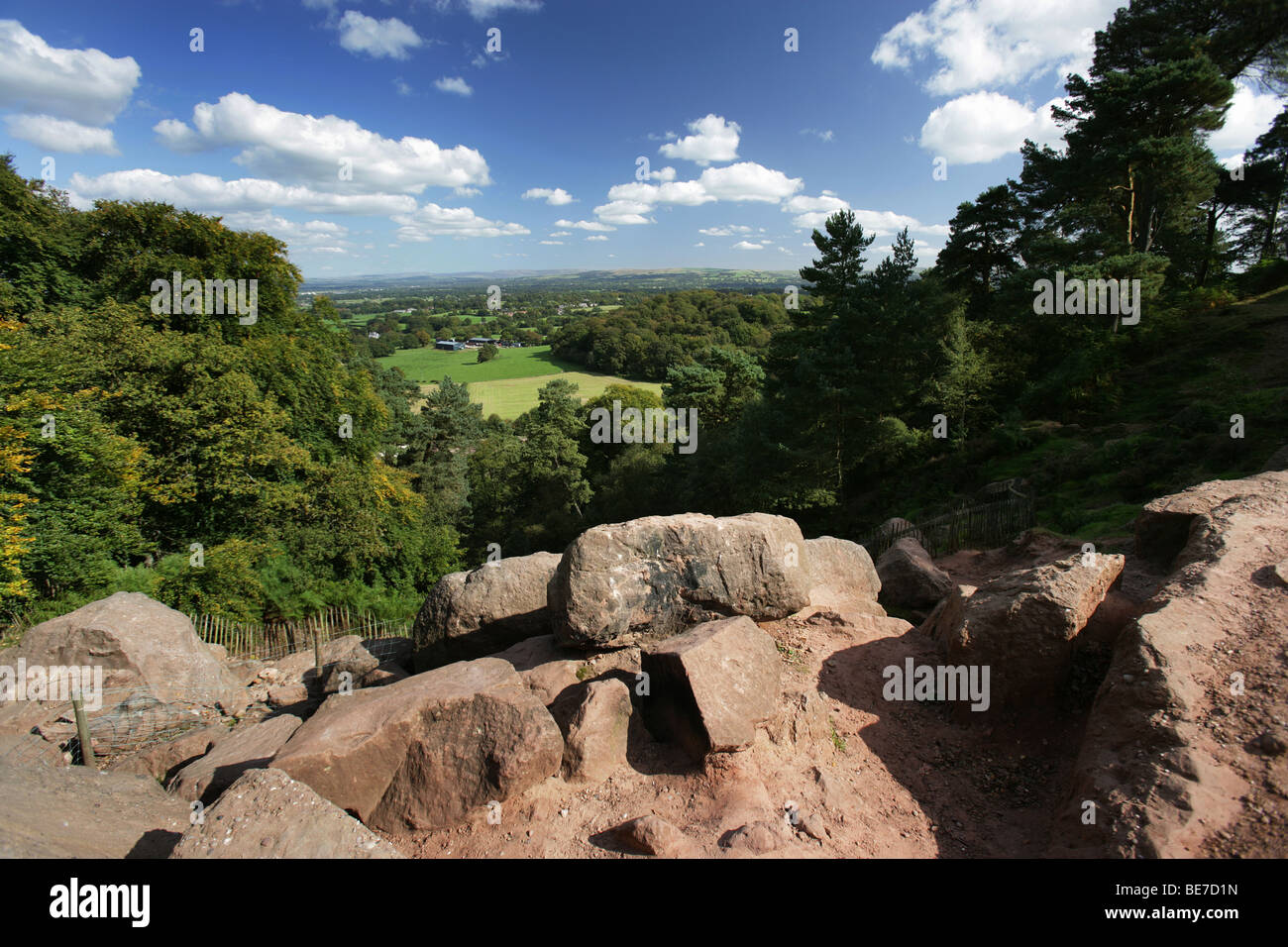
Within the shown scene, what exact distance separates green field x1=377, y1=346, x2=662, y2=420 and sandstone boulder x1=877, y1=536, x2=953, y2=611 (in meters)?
45.4

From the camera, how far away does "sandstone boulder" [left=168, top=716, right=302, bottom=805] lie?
6.77m

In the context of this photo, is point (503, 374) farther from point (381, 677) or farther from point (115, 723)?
point (115, 723)

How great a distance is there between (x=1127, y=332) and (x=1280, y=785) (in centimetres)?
2586

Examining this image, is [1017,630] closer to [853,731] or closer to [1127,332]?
[853,731]

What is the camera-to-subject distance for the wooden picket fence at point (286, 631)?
13.5 meters

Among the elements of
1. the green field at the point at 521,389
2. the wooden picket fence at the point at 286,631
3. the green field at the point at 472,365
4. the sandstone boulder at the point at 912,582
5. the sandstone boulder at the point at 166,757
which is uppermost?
the green field at the point at 472,365

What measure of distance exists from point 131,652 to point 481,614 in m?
6.49

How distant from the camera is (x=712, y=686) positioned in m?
6.63

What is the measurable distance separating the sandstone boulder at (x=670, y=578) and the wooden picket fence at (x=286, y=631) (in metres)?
9.04

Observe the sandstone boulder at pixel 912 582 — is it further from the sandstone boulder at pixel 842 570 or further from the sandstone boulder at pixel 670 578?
the sandstone boulder at pixel 670 578

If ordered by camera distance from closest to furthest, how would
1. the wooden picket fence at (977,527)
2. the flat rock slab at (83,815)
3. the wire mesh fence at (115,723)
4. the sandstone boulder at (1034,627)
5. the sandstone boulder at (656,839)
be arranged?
the flat rock slab at (83,815), the sandstone boulder at (656,839), the sandstone boulder at (1034,627), the wire mesh fence at (115,723), the wooden picket fence at (977,527)

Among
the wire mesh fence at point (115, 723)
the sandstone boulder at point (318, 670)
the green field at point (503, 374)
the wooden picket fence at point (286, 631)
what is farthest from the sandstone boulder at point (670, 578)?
the green field at point (503, 374)

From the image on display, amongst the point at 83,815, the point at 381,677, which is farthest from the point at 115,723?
the point at 83,815

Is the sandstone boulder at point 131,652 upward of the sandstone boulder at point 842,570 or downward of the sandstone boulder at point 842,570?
downward
